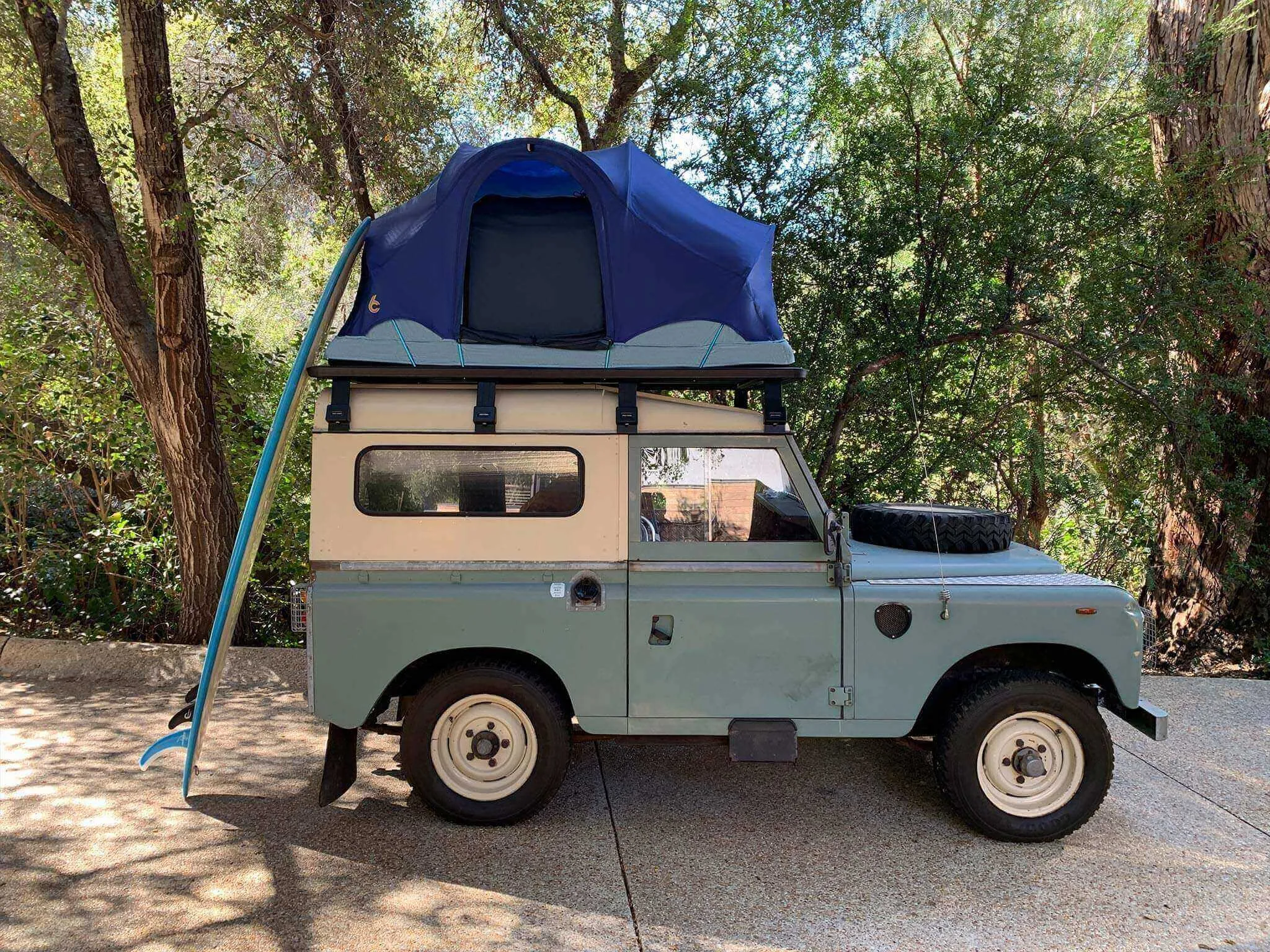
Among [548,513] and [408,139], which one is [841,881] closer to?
[548,513]

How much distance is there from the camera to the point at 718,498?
4344mm

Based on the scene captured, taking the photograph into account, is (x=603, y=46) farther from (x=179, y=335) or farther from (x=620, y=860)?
(x=620, y=860)

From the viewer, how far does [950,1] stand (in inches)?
327

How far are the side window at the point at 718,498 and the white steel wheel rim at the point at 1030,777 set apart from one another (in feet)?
4.33

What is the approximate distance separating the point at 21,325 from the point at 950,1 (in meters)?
8.61

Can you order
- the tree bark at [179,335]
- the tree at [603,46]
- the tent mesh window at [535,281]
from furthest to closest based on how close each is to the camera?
1. the tree at [603,46]
2. the tree bark at [179,335]
3. the tent mesh window at [535,281]

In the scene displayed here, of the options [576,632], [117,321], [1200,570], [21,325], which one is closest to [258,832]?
[576,632]

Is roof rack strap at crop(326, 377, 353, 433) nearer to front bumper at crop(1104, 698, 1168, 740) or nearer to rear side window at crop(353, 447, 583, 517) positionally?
rear side window at crop(353, 447, 583, 517)

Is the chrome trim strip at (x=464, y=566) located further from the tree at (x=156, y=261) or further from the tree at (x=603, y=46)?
the tree at (x=603, y=46)

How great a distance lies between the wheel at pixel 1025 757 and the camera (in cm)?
422

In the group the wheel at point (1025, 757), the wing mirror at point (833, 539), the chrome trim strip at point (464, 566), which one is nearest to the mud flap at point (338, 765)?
the chrome trim strip at point (464, 566)

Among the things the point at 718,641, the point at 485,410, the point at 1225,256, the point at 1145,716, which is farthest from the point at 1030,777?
the point at 1225,256

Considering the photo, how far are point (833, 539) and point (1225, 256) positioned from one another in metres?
5.56

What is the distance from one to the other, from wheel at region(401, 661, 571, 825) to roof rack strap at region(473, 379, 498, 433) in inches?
44.8
